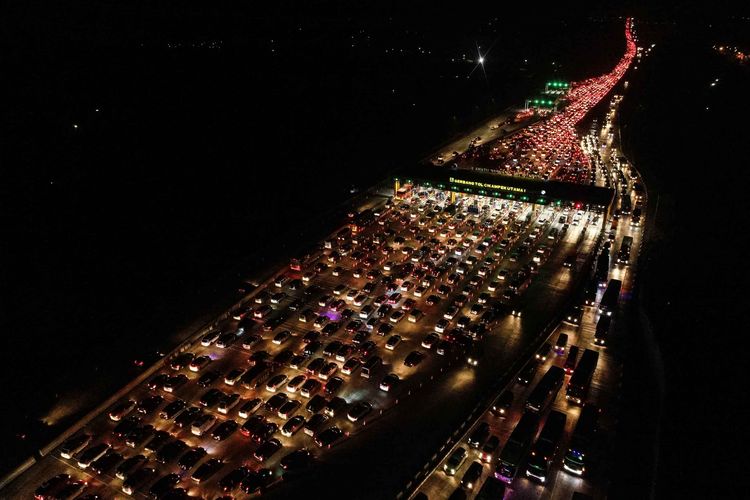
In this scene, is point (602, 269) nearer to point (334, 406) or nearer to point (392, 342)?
point (392, 342)

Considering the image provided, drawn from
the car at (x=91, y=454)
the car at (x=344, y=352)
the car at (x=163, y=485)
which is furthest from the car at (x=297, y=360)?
the car at (x=91, y=454)

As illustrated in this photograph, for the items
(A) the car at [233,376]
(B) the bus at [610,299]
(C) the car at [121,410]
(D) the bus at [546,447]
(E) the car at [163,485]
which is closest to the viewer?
(D) the bus at [546,447]

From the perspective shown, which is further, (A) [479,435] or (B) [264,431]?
(B) [264,431]

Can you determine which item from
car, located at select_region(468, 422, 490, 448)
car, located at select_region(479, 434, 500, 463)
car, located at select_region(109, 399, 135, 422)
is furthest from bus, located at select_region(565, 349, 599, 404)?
car, located at select_region(109, 399, 135, 422)

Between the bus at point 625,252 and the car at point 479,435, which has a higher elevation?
the bus at point 625,252

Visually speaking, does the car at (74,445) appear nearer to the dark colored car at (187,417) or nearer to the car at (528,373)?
the dark colored car at (187,417)

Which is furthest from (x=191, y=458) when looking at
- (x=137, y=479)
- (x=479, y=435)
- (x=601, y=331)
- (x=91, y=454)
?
(x=601, y=331)
